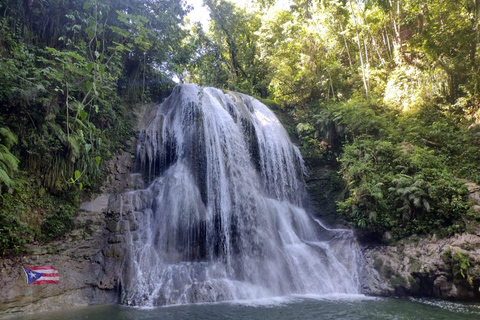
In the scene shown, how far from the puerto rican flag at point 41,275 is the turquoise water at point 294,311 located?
92 cm

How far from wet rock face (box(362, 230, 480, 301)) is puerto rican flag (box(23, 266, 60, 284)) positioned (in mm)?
8667

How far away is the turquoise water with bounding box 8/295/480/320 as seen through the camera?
6.12m

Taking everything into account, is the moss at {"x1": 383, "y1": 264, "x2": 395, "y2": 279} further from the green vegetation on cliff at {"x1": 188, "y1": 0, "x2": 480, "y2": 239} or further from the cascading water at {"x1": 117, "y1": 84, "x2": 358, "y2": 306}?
the green vegetation on cliff at {"x1": 188, "y1": 0, "x2": 480, "y2": 239}

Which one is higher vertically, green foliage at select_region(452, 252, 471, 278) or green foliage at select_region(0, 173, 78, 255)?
green foliage at select_region(0, 173, 78, 255)

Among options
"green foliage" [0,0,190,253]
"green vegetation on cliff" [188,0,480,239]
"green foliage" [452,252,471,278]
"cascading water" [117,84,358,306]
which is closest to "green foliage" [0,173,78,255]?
"green foliage" [0,0,190,253]

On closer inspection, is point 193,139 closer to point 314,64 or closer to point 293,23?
point 314,64

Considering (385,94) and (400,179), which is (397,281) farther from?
(385,94)

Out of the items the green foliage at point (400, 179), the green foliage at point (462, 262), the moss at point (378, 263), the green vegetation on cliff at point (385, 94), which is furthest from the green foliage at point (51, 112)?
the green foliage at point (462, 262)

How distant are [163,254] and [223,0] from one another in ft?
62.2

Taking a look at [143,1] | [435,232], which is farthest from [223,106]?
[435,232]

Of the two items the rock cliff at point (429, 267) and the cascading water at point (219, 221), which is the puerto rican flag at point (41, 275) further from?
the rock cliff at point (429, 267)

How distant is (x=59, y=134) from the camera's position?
8539 mm

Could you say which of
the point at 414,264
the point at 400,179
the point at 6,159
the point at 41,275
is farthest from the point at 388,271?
the point at 6,159

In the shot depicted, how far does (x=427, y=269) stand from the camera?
8.10 m
